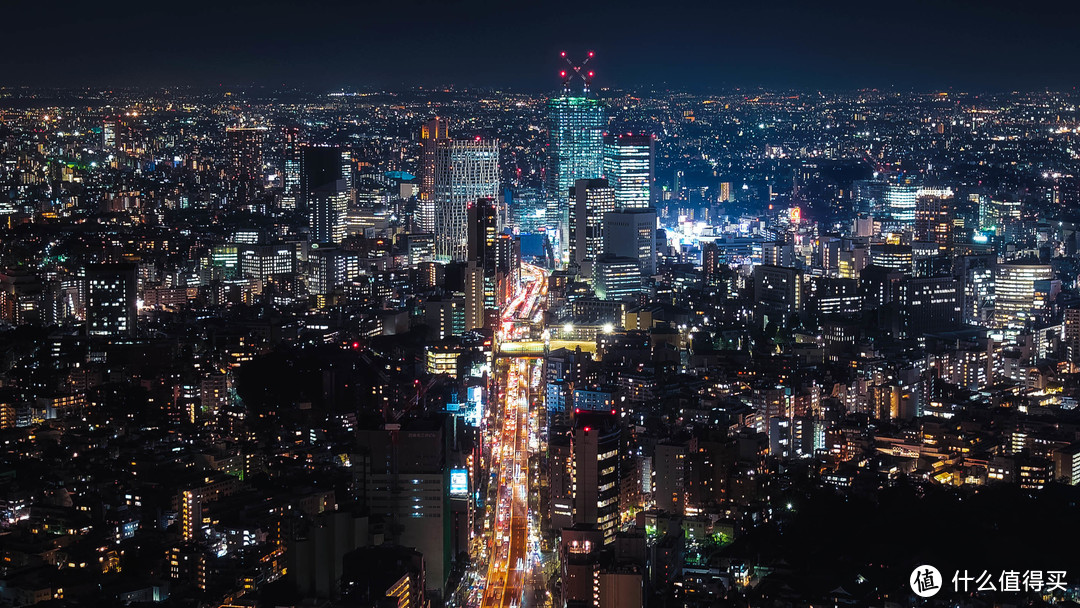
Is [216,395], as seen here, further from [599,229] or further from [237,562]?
[599,229]

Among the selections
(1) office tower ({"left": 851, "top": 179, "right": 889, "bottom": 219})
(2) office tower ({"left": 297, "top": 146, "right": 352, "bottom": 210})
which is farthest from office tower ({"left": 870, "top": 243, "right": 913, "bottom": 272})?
(2) office tower ({"left": 297, "top": 146, "right": 352, "bottom": 210})

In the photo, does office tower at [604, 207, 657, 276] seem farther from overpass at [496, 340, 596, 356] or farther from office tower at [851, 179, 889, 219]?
overpass at [496, 340, 596, 356]

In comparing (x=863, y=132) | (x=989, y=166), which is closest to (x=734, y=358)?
(x=989, y=166)

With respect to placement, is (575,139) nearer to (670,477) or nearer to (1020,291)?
(1020,291)

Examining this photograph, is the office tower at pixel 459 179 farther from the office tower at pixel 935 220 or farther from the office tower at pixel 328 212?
the office tower at pixel 935 220

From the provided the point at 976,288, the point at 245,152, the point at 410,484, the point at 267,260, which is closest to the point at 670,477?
the point at 410,484
